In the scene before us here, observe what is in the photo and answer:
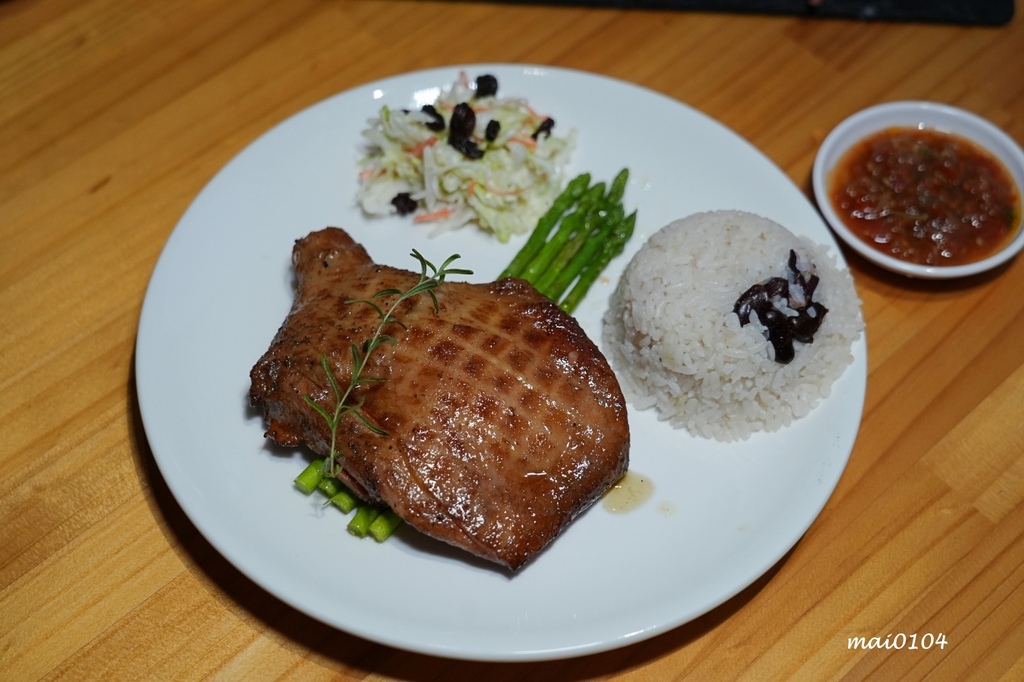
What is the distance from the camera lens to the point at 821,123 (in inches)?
212

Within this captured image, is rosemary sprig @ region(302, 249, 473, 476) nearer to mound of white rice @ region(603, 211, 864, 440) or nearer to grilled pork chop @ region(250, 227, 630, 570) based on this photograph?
grilled pork chop @ region(250, 227, 630, 570)

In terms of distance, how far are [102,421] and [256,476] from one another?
1.04 m

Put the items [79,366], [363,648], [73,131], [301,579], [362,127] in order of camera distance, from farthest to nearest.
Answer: [73,131], [362,127], [79,366], [363,648], [301,579]

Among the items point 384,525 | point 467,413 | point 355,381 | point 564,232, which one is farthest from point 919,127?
point 384,525

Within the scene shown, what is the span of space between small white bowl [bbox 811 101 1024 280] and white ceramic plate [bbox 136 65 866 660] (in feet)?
1.17

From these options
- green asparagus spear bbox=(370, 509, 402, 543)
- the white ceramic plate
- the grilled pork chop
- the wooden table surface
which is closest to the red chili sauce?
the wooden table surface

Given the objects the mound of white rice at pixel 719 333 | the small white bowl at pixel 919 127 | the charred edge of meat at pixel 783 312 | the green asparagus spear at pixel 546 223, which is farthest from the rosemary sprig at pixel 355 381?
the small white bowl at pixel 919 127

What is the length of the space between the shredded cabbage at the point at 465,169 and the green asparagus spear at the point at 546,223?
10cm

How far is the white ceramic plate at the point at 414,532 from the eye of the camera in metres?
3.27

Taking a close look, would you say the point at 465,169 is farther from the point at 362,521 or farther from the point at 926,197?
the point at 926,197

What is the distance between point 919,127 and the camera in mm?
5172

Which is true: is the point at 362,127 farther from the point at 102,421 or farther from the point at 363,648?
the point at 363,648

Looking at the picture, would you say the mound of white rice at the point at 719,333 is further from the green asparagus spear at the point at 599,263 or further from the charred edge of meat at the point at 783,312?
the green asparagus spear at the point at 599,263

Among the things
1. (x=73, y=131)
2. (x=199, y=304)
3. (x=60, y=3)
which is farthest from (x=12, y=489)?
(x=60, y=3)
